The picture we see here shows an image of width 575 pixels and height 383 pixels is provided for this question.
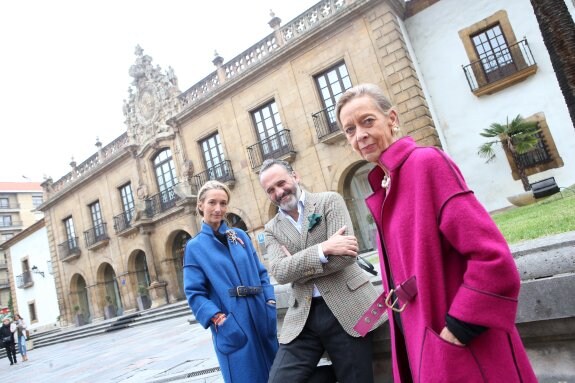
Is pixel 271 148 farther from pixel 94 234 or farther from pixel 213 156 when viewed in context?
pixel 94 234

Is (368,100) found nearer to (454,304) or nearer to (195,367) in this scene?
(454,304)

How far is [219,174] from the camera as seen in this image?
16000mm

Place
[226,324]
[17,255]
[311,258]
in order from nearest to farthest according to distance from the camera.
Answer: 1. [311,258]
2. [226,324]
3. [17,255]

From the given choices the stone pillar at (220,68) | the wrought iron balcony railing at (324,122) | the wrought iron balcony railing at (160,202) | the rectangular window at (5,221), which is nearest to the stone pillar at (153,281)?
the wrought iron balcony railing at (160,202)

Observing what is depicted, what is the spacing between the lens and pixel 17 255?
92.4 feet

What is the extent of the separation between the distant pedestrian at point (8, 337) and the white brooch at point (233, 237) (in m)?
14.6

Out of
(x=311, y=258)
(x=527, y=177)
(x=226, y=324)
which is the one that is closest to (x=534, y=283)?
(x=311, y=258)

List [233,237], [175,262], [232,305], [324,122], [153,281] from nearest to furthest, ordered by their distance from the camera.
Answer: [232,305] → [233,237] → [324,122] → [153,281] → [175,262]

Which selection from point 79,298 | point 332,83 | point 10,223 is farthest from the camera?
point 10,223

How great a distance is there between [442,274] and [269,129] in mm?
14090

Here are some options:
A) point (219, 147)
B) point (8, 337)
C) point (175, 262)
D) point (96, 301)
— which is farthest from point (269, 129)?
point (96, 301)

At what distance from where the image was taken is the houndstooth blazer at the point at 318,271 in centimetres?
183

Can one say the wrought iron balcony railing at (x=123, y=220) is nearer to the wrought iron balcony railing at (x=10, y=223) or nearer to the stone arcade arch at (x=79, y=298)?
the stone arcade arch at (x=79, y=298)

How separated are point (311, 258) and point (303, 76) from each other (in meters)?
12.9
